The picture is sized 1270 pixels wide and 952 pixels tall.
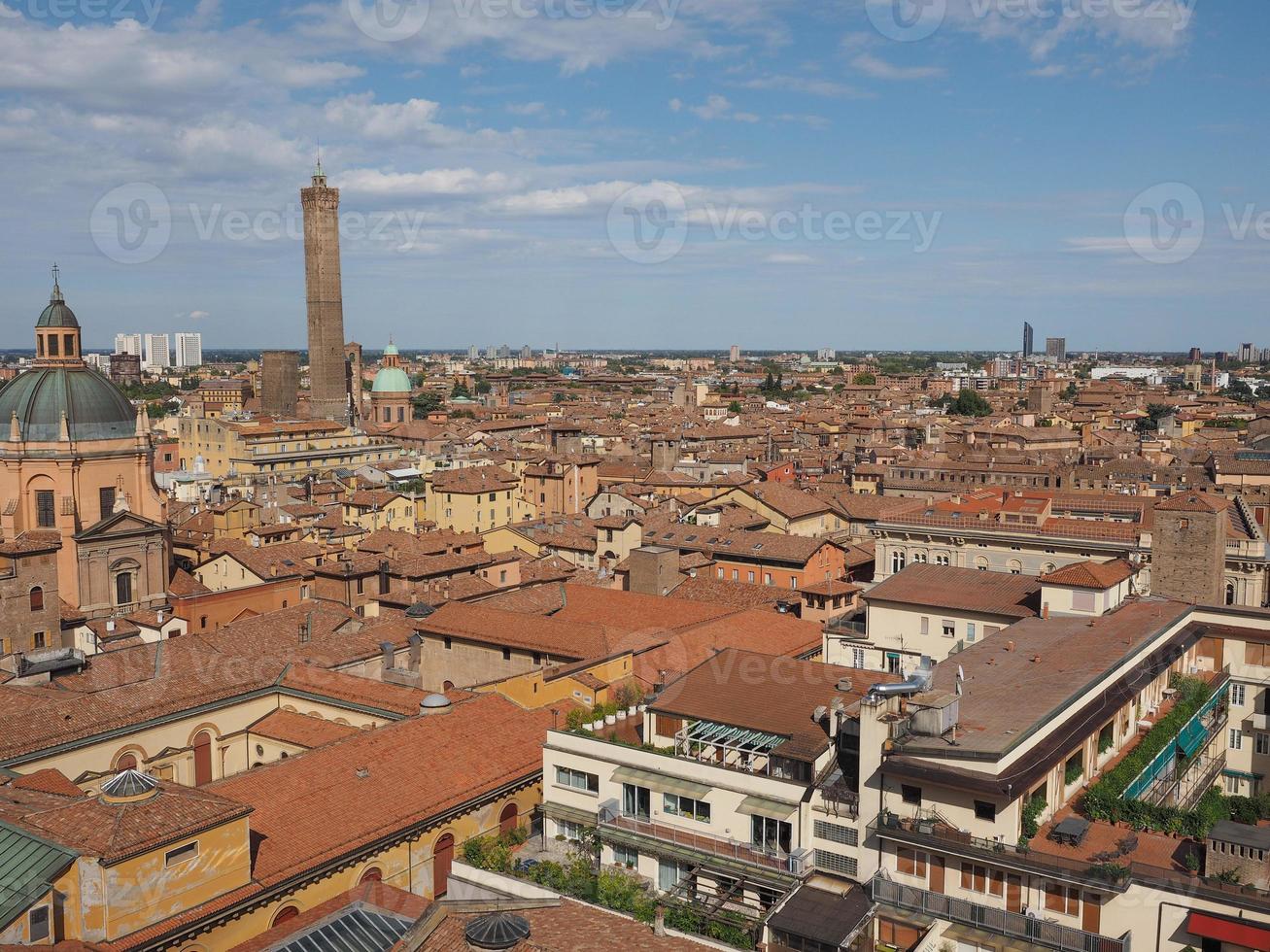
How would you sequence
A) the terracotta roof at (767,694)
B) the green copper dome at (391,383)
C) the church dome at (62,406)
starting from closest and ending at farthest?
1. the terracotta roof at (767,694)
2. the church dome at (62,406)
3. the green copper dome at (391,383)

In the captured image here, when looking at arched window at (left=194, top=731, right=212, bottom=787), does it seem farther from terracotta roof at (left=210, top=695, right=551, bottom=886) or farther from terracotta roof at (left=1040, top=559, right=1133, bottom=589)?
terracotta roof at (left=1040, top=559, right=1133, bottom=589)

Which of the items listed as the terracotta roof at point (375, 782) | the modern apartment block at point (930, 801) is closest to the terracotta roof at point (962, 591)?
the modern apartment block at point (930, 801)

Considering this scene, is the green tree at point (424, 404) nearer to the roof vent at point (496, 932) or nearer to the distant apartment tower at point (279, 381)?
the distant apartment tower at point (279, 381)

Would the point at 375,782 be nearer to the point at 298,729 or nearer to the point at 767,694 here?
the point at 298,729

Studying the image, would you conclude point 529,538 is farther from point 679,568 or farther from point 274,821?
point 274,821

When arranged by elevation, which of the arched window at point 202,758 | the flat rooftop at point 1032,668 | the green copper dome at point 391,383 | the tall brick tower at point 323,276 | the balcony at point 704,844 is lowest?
the arched window at point 202,758

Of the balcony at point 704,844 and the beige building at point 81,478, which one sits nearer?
the balcony at point 704,844

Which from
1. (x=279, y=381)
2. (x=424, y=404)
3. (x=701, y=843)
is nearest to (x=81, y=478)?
(x=701, y=843)

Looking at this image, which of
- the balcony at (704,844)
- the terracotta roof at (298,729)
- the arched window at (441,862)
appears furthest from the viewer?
the terracotta roof at (298,729)
